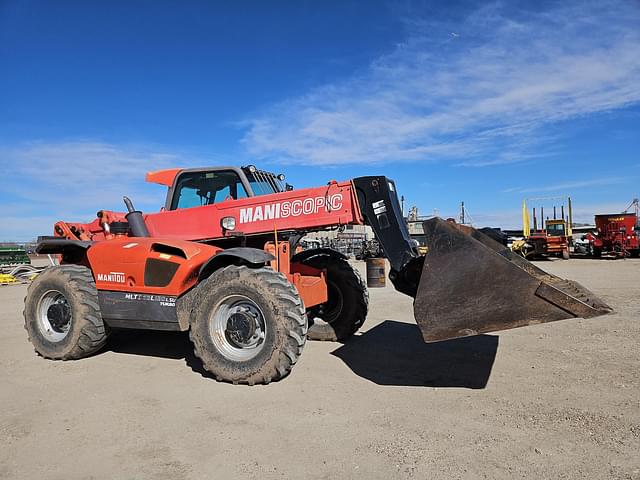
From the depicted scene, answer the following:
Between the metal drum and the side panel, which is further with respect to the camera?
the metal drum

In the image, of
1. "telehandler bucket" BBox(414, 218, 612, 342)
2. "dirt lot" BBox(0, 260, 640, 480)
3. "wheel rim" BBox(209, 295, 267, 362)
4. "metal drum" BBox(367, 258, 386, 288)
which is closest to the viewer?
"dirt lot" BBox(0, 260, 640, 480)

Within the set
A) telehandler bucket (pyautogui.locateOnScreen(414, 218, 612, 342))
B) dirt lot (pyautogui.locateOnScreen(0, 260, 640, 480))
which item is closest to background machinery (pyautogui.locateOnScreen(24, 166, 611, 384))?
telehandler bucket (pyautogui.locateOnScreen(414, 218, 612, 342))

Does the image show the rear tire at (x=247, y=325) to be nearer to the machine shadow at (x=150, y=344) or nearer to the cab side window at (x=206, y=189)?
the machine shadow at (x=150, y=344)

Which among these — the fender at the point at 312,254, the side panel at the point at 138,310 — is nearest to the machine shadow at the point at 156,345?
the side panel at the point at 138,310

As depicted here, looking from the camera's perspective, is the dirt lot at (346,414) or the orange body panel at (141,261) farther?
the orange body panel at (141,261)

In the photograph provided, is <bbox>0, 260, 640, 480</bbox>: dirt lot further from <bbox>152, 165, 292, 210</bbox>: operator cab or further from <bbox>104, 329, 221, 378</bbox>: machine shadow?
<bbox>152, 165, 292, 210</bbox>: operator cab

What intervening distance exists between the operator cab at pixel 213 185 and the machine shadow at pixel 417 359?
97.2 inches

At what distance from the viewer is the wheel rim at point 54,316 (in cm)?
630

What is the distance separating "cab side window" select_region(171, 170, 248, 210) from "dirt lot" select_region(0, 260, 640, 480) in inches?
81.8

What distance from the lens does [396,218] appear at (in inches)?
216

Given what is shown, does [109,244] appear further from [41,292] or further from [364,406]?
[364,406]

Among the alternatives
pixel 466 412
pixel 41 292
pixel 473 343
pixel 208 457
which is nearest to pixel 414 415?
pixel 466 412

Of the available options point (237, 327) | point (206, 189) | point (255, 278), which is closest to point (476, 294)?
point (255, 278)

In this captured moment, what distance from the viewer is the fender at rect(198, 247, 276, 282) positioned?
516cm
